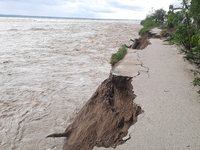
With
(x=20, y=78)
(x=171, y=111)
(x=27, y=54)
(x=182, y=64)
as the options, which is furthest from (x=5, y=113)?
(x=27, y=54)

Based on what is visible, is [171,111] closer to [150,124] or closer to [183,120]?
[183,120]

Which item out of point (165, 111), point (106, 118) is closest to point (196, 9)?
point (165, 111)

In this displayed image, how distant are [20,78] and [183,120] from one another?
4289 millimetres

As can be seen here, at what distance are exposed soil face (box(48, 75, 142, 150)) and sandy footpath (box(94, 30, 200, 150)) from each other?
0.13m

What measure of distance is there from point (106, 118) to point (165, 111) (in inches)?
29.1

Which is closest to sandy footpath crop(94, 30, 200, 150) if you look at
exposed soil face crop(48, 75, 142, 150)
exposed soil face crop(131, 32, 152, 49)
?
exposed soil face crop(48, 75, 142, 150)

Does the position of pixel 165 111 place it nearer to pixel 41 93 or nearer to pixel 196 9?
pixel 196 9

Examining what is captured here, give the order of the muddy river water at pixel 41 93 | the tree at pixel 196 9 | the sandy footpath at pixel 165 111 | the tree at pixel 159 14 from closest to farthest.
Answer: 1. the sandy footpath at pixel 165 111
2. the muddy river water at pixel 41 93
3. the tree at pixel 196 9
4. the tree at pixel 159 14

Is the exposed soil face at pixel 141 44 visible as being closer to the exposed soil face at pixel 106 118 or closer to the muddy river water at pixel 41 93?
the muddy river water at pixel 41 93

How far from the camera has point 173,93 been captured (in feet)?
8.90

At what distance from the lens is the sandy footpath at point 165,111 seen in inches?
66.8

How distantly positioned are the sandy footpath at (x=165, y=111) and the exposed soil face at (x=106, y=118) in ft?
0.44

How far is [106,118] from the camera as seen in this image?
2400 millimetres

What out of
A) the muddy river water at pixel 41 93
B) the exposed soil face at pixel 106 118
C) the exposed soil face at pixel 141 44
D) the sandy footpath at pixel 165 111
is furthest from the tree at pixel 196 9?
the exposed soil face at pixel 141 44
